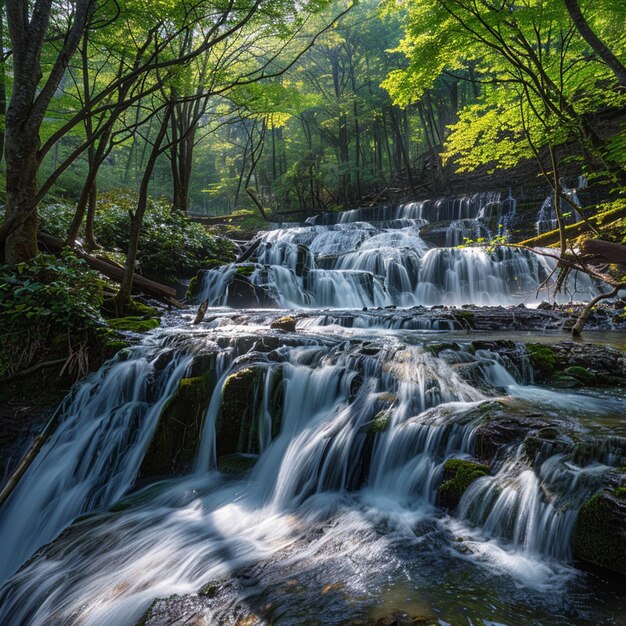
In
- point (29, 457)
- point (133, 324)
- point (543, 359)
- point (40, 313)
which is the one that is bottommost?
point (29, 457)

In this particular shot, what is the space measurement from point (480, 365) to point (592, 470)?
2602 millimetres

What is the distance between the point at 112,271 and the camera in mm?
9320

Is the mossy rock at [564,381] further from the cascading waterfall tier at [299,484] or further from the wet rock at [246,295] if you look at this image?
the wet rock at [246,295]

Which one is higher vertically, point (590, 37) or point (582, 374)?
point (590, 37)

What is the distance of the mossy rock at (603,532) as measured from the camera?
2467 millimetres

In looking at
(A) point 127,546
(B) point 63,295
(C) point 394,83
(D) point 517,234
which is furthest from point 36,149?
(D) point 517,234

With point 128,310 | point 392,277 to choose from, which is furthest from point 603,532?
point 392,277

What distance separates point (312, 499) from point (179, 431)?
1.96m

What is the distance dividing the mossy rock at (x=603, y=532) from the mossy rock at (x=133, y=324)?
6691mm

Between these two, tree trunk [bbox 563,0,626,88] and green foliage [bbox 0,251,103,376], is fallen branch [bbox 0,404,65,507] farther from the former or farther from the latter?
tree trunk [bbox 563,0,626,88]

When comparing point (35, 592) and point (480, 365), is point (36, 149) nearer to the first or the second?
point (35, 592)

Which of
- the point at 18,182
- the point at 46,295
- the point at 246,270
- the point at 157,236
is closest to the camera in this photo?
the point at 18,182

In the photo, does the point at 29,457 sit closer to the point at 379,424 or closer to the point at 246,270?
the point at 379,424

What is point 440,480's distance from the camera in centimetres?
358
